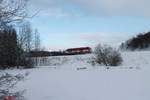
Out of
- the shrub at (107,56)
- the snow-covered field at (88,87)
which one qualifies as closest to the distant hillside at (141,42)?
the shrub at (107,56)

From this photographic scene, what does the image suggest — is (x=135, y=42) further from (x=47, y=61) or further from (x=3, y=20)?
(x=3, y=20)

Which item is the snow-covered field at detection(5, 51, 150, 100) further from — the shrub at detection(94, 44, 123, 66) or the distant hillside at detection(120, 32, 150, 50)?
the distant hillside at detection(120, 32, 150, 50)

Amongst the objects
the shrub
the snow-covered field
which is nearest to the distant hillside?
the shrub

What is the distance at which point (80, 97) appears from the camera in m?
11.5

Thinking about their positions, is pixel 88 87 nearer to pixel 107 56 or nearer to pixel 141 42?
pixel 107 56

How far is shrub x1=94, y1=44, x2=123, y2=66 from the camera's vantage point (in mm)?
46534

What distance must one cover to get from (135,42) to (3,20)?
109061mm

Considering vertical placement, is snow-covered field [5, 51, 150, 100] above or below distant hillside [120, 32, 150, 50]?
below

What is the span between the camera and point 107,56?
46.9m


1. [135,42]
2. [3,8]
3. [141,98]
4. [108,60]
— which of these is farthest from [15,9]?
[135,42]

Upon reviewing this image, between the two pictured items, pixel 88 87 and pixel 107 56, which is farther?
pixel 107 56

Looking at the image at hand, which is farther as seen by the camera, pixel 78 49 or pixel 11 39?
pixel 78 49

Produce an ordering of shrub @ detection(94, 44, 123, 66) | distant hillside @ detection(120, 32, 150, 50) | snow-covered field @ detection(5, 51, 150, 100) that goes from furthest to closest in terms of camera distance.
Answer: distant hillside @ detection(120, 32, 150, 50)
shrub @ detection(94, 44, 123, 66)
snow-covered field @ detection(5, 51, 150, 100)

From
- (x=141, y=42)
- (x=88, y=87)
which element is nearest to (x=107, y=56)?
(x=88, y=87)
